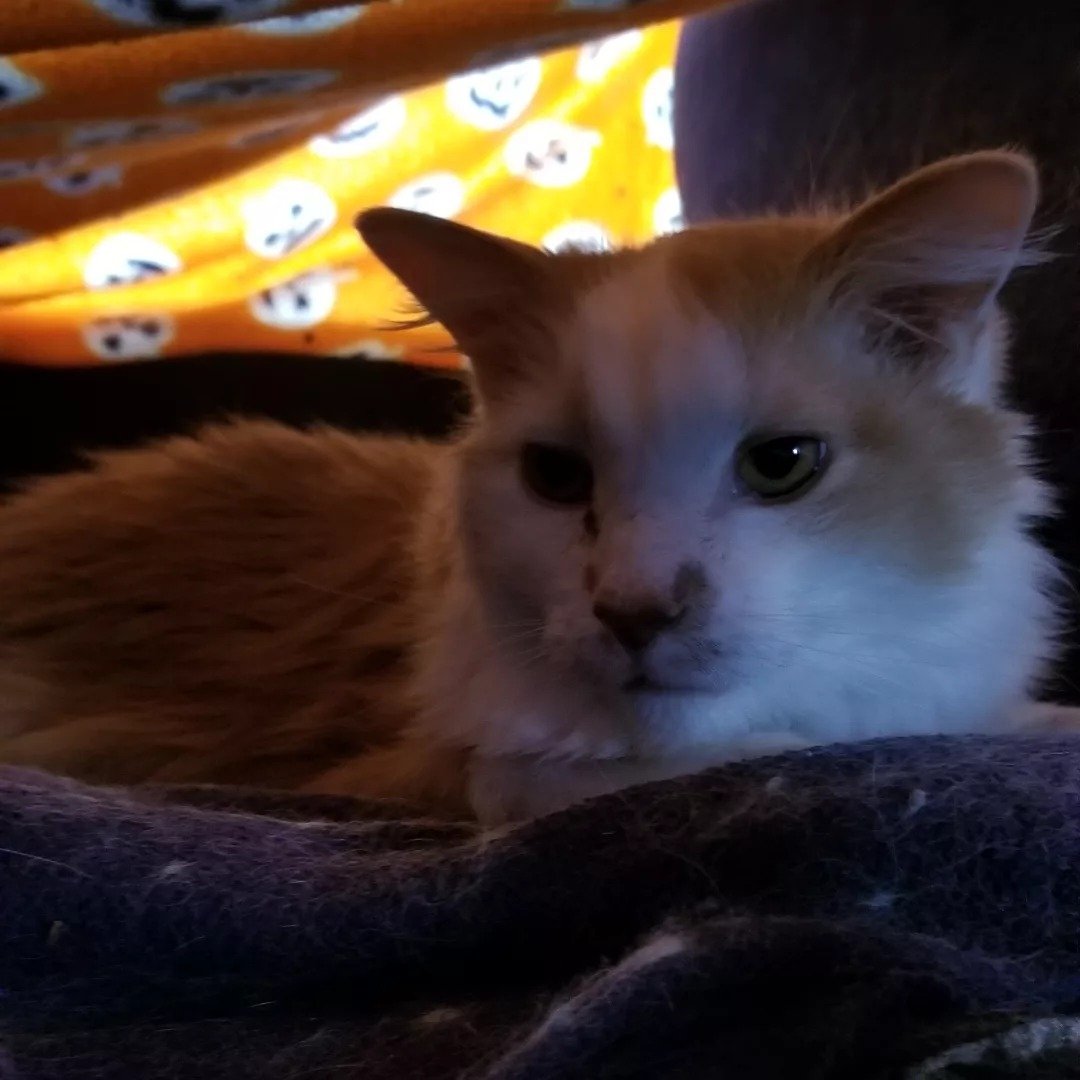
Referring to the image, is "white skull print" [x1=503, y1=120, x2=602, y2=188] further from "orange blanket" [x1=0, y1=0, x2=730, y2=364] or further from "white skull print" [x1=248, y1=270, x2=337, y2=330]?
"white skull print" [x1=248, y1=270, x2=337, y2=330]

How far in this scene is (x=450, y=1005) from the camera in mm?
714

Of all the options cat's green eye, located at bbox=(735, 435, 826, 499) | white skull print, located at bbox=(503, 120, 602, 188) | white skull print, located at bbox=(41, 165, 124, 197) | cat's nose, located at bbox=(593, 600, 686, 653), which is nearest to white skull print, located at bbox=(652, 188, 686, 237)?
white skull print, located at bbox=(503, 120, 602, 188)

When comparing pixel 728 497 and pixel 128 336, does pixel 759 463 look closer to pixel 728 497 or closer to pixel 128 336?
pixel 728 497

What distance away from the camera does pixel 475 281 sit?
3.56 ft

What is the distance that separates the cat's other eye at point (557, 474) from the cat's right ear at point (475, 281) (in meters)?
0.10

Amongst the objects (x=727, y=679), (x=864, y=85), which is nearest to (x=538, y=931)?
(x=727, y=679)

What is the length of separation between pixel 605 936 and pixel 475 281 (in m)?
0.62

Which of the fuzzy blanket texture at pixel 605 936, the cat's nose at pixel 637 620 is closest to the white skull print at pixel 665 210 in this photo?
the cat's nose at pixel 637 620

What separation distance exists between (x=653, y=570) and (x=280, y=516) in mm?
745

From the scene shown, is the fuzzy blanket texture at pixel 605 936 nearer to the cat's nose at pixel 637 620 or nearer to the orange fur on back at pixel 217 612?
the cat's nose at pixel 637 620

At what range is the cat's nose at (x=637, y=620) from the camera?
2.71 feet

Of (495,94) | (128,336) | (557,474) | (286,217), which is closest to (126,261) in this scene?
(128,336)

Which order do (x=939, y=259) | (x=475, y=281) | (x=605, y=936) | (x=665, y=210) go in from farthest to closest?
1. (x=665, y=210)
2. (x=475, y=281)
3. (x=939, y=259)
4. (x=605, y=936)

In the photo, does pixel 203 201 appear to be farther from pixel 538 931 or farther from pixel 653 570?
pixel 538 931
